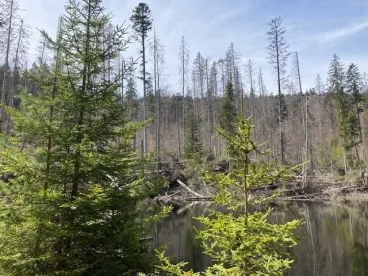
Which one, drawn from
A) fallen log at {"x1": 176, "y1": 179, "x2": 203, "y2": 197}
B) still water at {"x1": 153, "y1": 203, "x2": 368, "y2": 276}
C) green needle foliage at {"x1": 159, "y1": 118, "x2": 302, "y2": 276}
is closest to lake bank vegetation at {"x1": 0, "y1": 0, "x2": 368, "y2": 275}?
green needle foliage at {"x1": 159, "y1": 118, "x2": 302, "y2": 276}

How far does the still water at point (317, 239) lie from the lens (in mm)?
10945

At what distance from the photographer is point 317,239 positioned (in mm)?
14609

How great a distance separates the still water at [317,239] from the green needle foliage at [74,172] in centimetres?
142

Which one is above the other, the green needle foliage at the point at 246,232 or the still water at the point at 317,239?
the green needle foliage at the point at 246,232

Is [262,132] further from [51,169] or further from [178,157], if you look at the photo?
[51,169]

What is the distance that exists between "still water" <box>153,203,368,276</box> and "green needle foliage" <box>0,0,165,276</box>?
142 cm

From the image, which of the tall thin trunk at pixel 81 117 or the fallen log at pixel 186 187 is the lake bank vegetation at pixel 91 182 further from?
the fallen log at pixel 186 187

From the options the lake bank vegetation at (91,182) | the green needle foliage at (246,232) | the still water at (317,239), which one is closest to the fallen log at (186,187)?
the still water at (317,239)

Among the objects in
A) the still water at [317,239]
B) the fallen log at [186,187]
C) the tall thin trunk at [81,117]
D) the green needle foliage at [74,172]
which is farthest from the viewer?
the fallen log at [186,187]

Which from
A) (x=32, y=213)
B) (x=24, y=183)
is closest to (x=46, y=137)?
(x=24, y=183)

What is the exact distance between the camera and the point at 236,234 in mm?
3828

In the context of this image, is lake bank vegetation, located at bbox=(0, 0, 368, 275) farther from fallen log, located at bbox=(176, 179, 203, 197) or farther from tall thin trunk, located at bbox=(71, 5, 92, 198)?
fallen log, located at bbox=(176, 179, 203, 197)

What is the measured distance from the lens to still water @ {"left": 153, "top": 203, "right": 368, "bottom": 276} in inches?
431

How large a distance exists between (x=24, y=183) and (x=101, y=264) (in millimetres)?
1923
